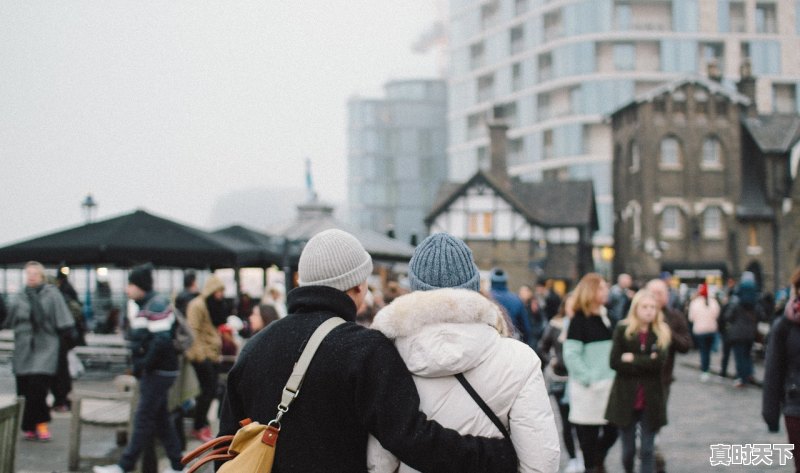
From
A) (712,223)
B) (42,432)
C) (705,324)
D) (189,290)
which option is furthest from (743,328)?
(712,223)

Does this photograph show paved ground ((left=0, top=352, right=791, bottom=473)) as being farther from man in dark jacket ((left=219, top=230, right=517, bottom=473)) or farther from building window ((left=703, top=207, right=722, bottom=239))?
building window ((left=703, top=207, right=722, bottom=239))

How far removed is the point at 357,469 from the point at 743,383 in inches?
586

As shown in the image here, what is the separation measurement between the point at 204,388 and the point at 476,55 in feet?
228

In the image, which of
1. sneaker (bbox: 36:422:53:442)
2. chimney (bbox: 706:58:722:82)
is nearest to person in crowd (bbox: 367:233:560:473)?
sneaker (bbox: 36:422:53:442)

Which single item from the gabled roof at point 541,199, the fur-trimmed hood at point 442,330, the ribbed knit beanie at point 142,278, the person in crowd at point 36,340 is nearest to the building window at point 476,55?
the gabled roof at point 541,199

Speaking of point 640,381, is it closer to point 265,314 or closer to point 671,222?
point 265,314

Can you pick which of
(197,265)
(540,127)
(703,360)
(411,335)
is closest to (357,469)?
(411,335)

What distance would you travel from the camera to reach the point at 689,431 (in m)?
11.1

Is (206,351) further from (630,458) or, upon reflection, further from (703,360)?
(703,360)

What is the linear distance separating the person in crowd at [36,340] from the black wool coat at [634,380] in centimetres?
599

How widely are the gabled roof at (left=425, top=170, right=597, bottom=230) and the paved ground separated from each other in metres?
28.4

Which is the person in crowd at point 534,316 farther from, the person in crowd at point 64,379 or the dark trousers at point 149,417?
the dark trousers at point 149,417

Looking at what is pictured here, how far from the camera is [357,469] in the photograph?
9.75 feet

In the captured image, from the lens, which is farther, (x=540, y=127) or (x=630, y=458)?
(x=540, y=127)
